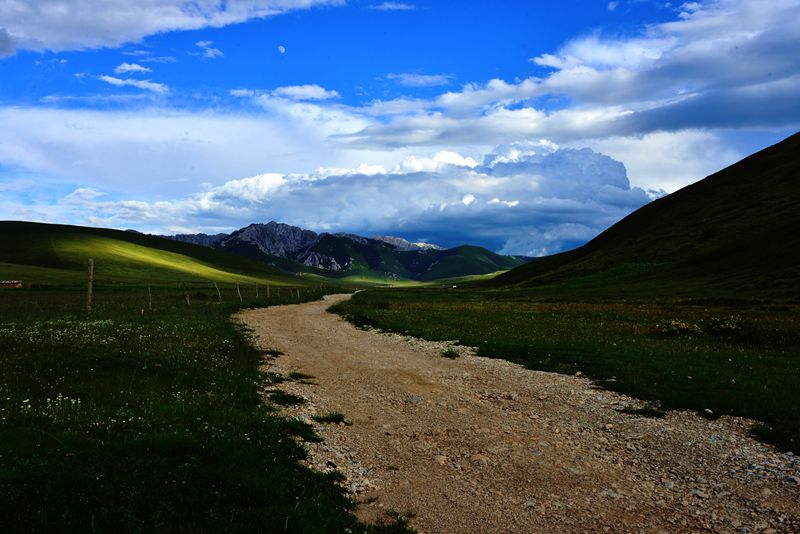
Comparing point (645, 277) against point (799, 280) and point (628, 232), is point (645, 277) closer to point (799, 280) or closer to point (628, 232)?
point (799, 280)

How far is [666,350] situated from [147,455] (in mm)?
28943

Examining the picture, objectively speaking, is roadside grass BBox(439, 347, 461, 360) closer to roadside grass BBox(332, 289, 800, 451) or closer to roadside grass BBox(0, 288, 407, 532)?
roadside grass BBox(332, 289, 800, 451)

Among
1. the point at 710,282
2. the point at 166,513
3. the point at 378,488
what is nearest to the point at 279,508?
the point at 166,513

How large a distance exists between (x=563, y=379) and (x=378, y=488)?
46.6 ft

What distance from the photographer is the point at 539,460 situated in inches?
512

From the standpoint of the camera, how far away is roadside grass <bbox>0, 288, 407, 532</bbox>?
8.32m

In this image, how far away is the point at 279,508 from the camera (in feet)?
29.6

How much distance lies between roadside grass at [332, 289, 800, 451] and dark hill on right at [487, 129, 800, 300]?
37.0 m

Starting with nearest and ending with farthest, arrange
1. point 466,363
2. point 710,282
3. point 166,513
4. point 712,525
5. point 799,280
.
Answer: point 166,513 < point 712,525 < point 466,363 < point 799,280 < point 710,282

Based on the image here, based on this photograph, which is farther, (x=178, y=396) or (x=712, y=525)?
(x=178, y=396)

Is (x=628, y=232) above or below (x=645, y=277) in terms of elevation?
above

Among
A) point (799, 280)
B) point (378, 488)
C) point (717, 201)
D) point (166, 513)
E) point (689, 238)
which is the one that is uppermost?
point (717, 201)

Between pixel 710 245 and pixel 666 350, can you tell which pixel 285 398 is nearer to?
pixel 666 350

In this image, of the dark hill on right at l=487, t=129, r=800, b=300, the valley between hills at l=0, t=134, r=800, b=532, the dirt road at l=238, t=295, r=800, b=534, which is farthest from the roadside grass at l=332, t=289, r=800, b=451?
the dark hill on right at l=487, t=129, r=800, b=300
